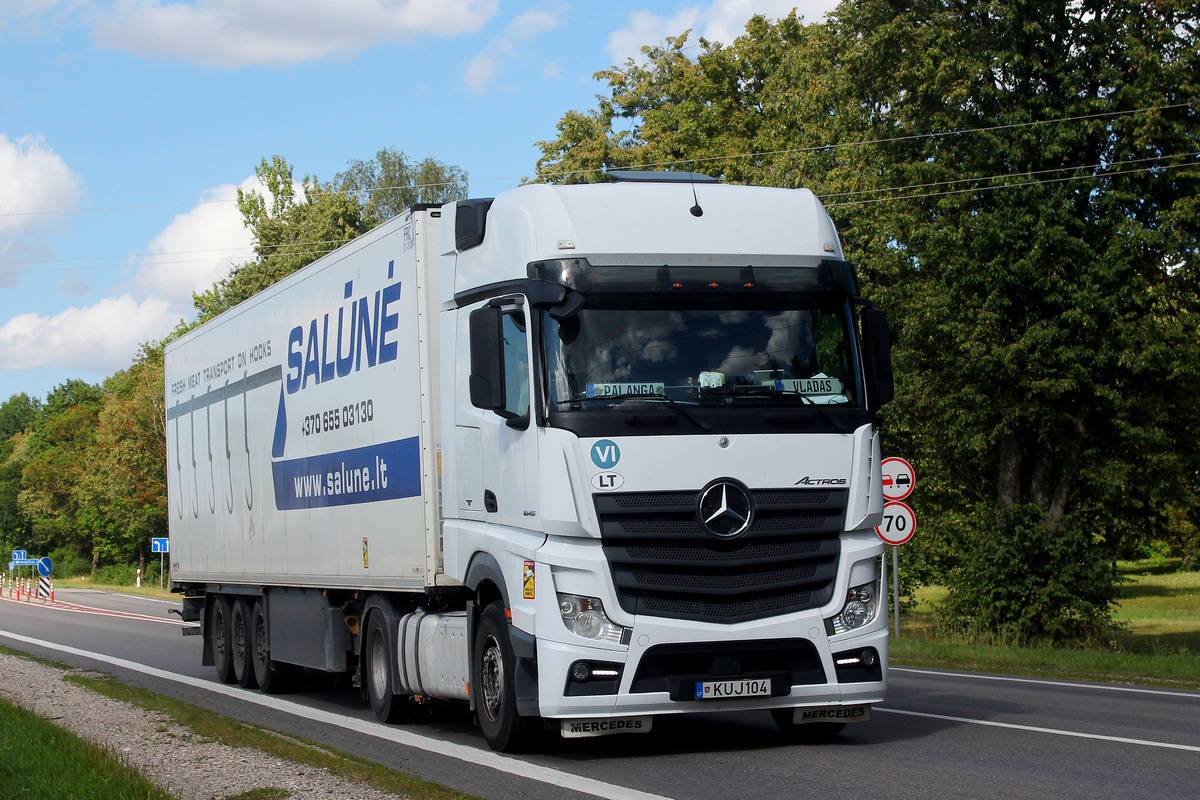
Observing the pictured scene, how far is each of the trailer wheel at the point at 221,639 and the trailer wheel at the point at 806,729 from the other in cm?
872

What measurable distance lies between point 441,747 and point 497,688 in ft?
2.63

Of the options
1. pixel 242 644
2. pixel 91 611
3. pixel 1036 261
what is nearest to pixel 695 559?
pixel 242 644

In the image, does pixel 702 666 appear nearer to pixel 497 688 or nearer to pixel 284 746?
pixel 497 688

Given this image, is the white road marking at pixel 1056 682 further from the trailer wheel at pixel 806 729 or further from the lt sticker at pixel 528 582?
the lt sticker at pixel 528 582

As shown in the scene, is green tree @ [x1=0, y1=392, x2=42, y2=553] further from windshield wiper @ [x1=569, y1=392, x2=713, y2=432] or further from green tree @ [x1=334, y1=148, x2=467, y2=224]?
windshield wiper @ [x1=569, y1=392, x2=713, y2=432]

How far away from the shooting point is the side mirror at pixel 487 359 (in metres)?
8.85

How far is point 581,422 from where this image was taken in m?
8.52

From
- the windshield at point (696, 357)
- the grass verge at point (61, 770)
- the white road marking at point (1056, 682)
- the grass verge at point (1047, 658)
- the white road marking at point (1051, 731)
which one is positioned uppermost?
the windshield at point (696, 357)

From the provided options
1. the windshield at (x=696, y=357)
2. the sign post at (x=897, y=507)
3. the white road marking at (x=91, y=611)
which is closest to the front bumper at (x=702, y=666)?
the windshield at (x=696, y=357)

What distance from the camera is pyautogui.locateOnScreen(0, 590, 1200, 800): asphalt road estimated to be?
7.51 metres

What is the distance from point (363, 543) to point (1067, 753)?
6139 mm

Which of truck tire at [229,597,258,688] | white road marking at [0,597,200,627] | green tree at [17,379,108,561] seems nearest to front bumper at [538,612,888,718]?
truck tire at [229,597,258,688]

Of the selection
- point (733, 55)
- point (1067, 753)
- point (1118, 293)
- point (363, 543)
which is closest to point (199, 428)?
point (363, 543)

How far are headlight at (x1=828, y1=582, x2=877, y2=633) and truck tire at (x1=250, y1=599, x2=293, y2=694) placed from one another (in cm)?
807
